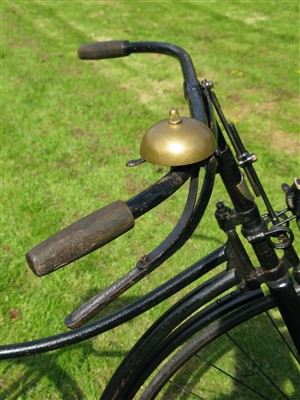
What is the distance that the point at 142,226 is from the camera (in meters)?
3.88

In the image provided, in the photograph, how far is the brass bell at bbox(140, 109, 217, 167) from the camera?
1.06m

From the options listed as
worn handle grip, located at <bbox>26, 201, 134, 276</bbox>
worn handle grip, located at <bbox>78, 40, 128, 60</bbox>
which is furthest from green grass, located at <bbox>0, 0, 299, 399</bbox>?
worn handle grip, located at <bbox>26, 201, 134, 276</bbox>

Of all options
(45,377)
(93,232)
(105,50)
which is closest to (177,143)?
(93,232)

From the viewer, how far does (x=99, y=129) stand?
17.0 feet

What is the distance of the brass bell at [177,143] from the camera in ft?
3.47

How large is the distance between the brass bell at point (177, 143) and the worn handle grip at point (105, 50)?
0.83 m

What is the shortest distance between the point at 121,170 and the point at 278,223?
10.4 ft

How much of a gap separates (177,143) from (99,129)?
13.8 ft

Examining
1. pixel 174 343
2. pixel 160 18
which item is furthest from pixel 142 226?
pixel 160 18

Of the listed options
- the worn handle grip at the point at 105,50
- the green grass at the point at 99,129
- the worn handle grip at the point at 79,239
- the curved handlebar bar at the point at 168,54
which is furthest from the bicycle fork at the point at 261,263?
the green grass at the point at 99,129

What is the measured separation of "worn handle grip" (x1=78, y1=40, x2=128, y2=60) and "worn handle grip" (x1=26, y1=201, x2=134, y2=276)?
37.5 inches

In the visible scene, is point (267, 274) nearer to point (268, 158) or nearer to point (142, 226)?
point (142, 226)

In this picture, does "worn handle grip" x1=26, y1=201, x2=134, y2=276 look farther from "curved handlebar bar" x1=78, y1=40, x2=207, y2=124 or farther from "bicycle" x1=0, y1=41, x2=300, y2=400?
"curved handlebar bar" x1=78, y1=40, x2=207, y2=124

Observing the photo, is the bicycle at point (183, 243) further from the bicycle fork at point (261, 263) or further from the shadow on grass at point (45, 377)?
the shadow on grass at point (45, 377)
